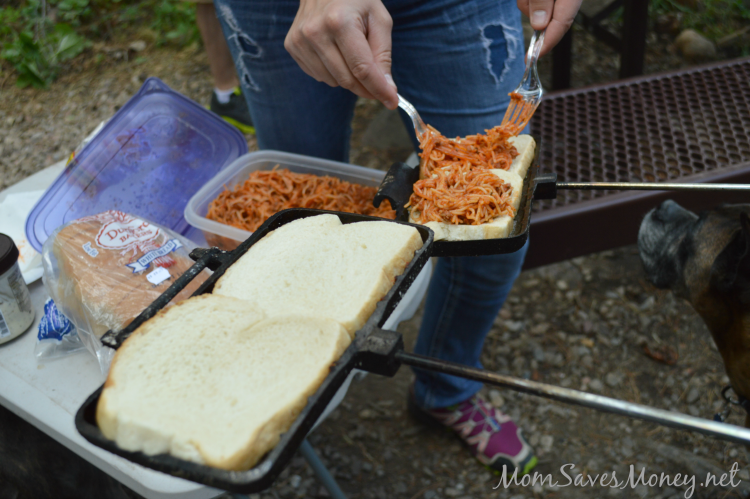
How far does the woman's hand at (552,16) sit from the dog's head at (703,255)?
0.75 metres

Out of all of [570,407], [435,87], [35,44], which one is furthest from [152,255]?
[35,44]

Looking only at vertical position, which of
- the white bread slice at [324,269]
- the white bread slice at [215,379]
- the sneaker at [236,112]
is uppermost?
the white bread slice at [215,379]

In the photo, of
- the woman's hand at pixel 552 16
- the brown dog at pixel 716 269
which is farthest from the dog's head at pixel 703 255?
the woman's hand at pixel 552 16

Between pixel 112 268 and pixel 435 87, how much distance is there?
1200 mm

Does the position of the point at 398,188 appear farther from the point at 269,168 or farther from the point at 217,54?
the point at 217,54

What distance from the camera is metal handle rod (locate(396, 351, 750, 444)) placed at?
798 mm

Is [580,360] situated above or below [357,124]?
below

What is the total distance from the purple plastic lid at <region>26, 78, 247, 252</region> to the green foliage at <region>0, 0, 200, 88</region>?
4.22 meters

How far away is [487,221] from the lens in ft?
4.62

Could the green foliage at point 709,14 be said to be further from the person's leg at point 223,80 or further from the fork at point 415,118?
the fork at point 415,118

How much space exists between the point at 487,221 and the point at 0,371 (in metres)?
1.52

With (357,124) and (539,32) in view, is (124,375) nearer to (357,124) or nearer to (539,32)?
(539,32)

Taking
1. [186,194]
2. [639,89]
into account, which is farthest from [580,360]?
[186,194]

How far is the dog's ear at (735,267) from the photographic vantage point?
5.14ft
